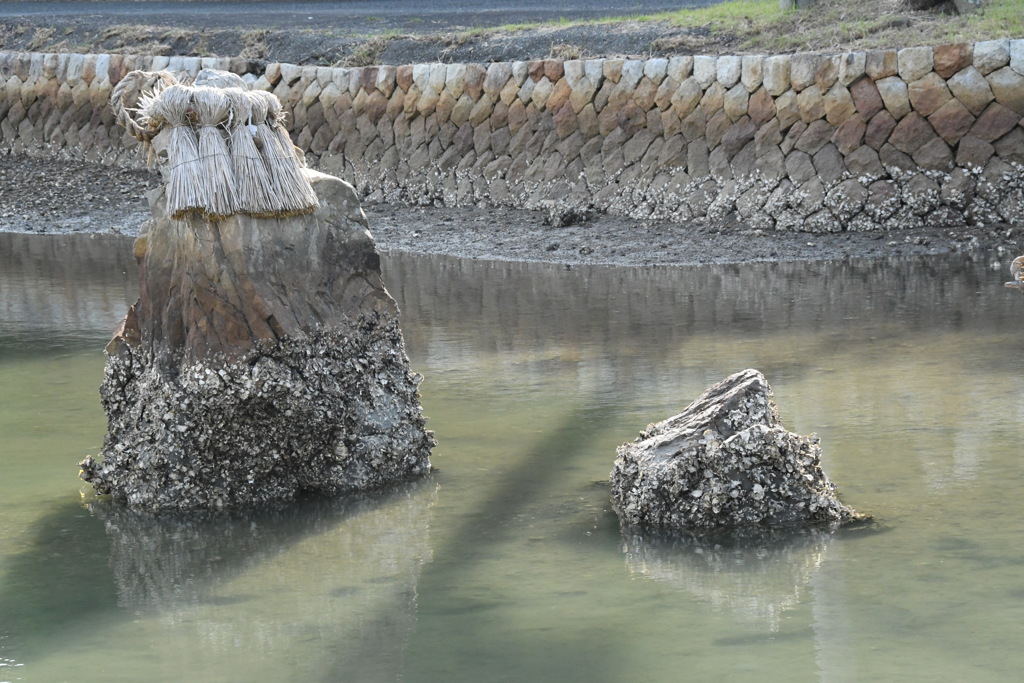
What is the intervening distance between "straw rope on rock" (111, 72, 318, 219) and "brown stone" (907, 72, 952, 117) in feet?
20.4

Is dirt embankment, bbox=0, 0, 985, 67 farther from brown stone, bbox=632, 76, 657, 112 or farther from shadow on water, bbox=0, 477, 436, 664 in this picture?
shadow on water, bbox=0, 477, 436, 664

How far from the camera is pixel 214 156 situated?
181 inches

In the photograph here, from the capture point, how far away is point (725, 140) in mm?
10430

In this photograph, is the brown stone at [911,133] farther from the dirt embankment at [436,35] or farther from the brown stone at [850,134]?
the dirt embankment at [436,35]

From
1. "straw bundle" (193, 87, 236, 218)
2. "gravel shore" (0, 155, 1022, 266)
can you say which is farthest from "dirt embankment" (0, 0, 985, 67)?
"straw bundle" (193, 87, 236, 218)

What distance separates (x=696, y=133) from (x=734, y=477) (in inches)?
263

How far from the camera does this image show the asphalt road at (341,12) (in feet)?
53.1

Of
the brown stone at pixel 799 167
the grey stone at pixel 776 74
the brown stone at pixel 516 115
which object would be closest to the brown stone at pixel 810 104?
the grey stone at pixel 776 74

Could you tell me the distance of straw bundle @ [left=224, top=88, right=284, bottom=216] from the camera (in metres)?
4.61

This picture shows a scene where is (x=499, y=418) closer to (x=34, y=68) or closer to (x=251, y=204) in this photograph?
(x=251, y=204)

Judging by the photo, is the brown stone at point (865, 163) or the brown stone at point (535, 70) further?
the brown stone at point (535, 70)

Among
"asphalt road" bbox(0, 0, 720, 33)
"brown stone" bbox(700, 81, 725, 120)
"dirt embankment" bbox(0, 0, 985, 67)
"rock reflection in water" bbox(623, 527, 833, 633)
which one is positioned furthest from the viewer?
"asphalt road" bbox(0, 0, 720, 33)

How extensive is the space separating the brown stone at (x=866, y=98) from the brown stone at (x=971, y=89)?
1.59 ft

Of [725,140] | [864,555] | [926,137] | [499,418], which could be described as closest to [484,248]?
[725,140]
